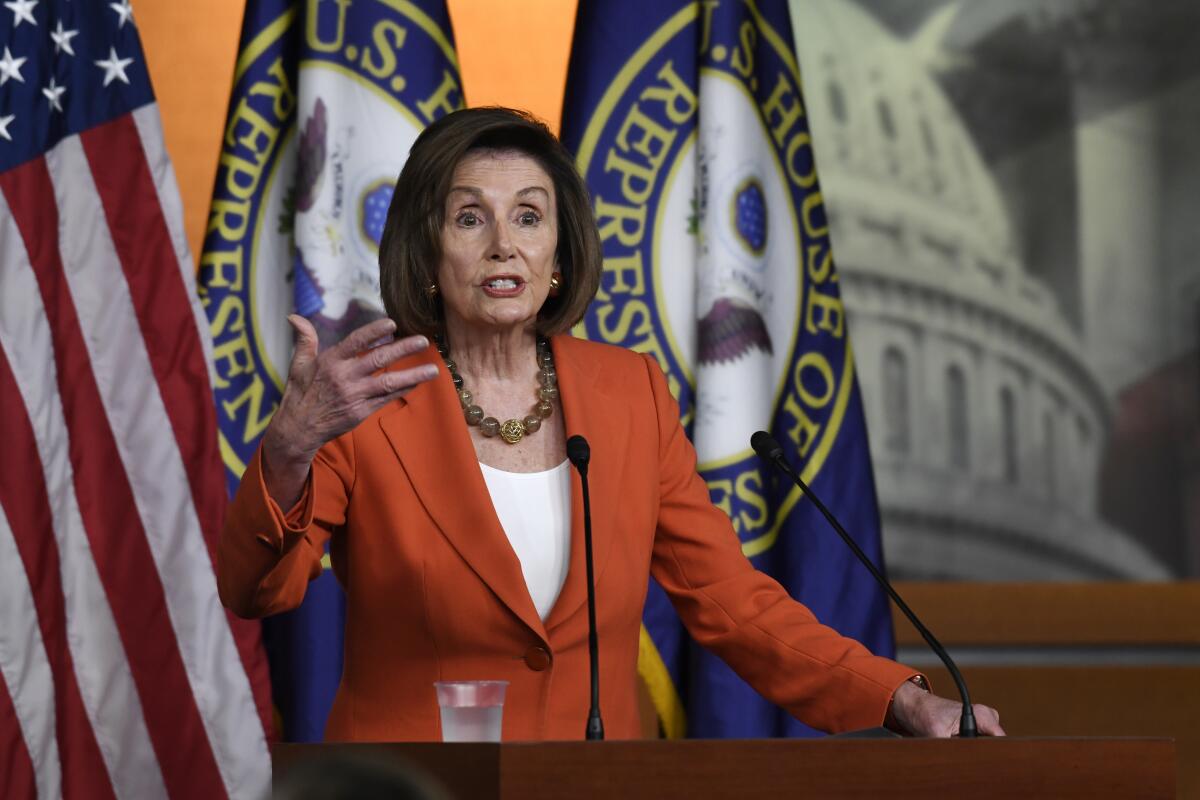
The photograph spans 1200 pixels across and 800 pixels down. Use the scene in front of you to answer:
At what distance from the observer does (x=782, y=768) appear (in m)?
1.34

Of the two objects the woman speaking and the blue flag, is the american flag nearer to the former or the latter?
the blue flag

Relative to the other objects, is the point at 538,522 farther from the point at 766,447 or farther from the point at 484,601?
the point at 766,447

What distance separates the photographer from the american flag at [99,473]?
2898 mm

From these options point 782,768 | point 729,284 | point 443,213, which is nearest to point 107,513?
point 443,213

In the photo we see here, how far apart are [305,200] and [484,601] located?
1.43 metres

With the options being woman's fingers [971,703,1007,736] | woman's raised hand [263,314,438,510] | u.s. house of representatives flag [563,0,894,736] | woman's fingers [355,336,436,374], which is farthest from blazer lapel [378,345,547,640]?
u.s. house of representatives flag [563,0,894,736]

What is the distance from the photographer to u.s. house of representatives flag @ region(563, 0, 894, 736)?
3.20 m

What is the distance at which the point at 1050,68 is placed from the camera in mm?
3623

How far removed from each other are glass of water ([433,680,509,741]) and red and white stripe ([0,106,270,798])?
63.3 inches

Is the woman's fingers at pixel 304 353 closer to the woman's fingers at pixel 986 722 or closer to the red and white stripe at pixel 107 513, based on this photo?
the woman's fingers at pixel 986 722

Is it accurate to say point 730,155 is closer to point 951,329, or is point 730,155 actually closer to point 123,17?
point 951,329

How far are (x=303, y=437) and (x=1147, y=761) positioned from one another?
0.97m

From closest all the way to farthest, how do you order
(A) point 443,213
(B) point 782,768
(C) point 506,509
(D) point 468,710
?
(B) point 782,768
(D) point 468,710
(C) point 506,509
(A) point 443,213

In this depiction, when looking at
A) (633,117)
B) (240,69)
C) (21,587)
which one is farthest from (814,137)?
(21,587)
